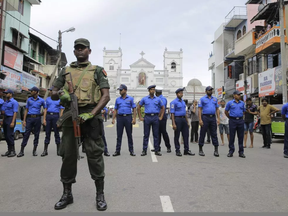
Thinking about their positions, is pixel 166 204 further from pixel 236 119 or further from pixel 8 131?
pixel 8 131

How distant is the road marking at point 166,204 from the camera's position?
3.19 m

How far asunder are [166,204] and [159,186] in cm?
81

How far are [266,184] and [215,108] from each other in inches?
126

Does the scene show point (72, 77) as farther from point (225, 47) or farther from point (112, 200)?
point (225, 47)

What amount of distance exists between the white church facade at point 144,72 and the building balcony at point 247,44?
55.3 m

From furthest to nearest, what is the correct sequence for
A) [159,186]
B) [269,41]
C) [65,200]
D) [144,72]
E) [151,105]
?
1. [144,72]
2. [269,41]
3. [151,105]
4. [159,186]
5. [65,200]

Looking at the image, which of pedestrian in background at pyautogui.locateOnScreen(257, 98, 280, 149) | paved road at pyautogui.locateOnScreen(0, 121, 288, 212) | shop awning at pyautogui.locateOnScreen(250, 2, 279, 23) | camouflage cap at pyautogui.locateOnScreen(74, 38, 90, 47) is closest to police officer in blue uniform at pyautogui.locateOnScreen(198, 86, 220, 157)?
paved road at pyautogui.locateOnScreen(0, 121, 288, 212)

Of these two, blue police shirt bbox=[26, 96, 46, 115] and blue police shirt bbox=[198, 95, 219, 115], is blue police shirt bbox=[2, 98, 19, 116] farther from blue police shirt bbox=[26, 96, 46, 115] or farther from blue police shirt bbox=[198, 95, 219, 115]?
blue police shirt bbox=[198, 95, 219, 115]

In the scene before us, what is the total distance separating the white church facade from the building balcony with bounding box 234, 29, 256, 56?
55316mm

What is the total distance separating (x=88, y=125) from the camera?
3.33m

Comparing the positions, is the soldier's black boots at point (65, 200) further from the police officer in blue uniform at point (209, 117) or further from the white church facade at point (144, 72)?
the white church facade at point (144, 72)

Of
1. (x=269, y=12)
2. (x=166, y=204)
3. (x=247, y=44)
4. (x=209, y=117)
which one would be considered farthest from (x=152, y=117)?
(x=247, y=44)

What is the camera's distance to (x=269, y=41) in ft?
64.1

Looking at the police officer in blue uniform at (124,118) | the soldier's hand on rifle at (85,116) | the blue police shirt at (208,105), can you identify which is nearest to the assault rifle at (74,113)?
the soldier's hand on rifle at (85,116)
